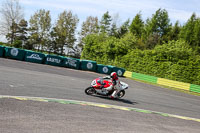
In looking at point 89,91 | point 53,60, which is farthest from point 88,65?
point 89,91

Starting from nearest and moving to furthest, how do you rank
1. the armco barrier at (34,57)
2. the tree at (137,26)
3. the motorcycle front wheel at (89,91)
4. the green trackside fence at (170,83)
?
the motorcycle front wheel at (89,91) < the green trackside fence at (170,83) < the armco barrier at (34,57) < the tree at (137,26)

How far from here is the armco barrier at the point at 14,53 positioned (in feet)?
97.4

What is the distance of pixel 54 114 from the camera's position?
8.01 meters

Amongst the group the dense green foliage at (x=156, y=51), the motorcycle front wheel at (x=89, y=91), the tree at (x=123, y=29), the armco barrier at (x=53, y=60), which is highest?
the tree at (x=123, y=29)

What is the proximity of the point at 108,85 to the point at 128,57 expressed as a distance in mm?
30535

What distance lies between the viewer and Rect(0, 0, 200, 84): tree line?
3744cm

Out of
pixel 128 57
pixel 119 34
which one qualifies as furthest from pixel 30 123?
pixel 119 34

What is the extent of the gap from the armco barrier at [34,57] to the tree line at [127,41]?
1752 centimetres

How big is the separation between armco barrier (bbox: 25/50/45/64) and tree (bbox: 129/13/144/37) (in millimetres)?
51150

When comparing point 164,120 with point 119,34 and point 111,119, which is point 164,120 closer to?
point 111,119

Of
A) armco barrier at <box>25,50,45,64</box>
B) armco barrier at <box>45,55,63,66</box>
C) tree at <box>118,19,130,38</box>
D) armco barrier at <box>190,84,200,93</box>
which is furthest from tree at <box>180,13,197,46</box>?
armco barrier at <box>25,50,45,64</box>

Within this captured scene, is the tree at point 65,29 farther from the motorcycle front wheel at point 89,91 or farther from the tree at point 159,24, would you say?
the motorcycle front wheel at point 89,91

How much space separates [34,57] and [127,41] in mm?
30227

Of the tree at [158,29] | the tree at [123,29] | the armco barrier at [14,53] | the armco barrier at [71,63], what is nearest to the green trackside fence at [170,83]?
the armco barrier at [71,63]
